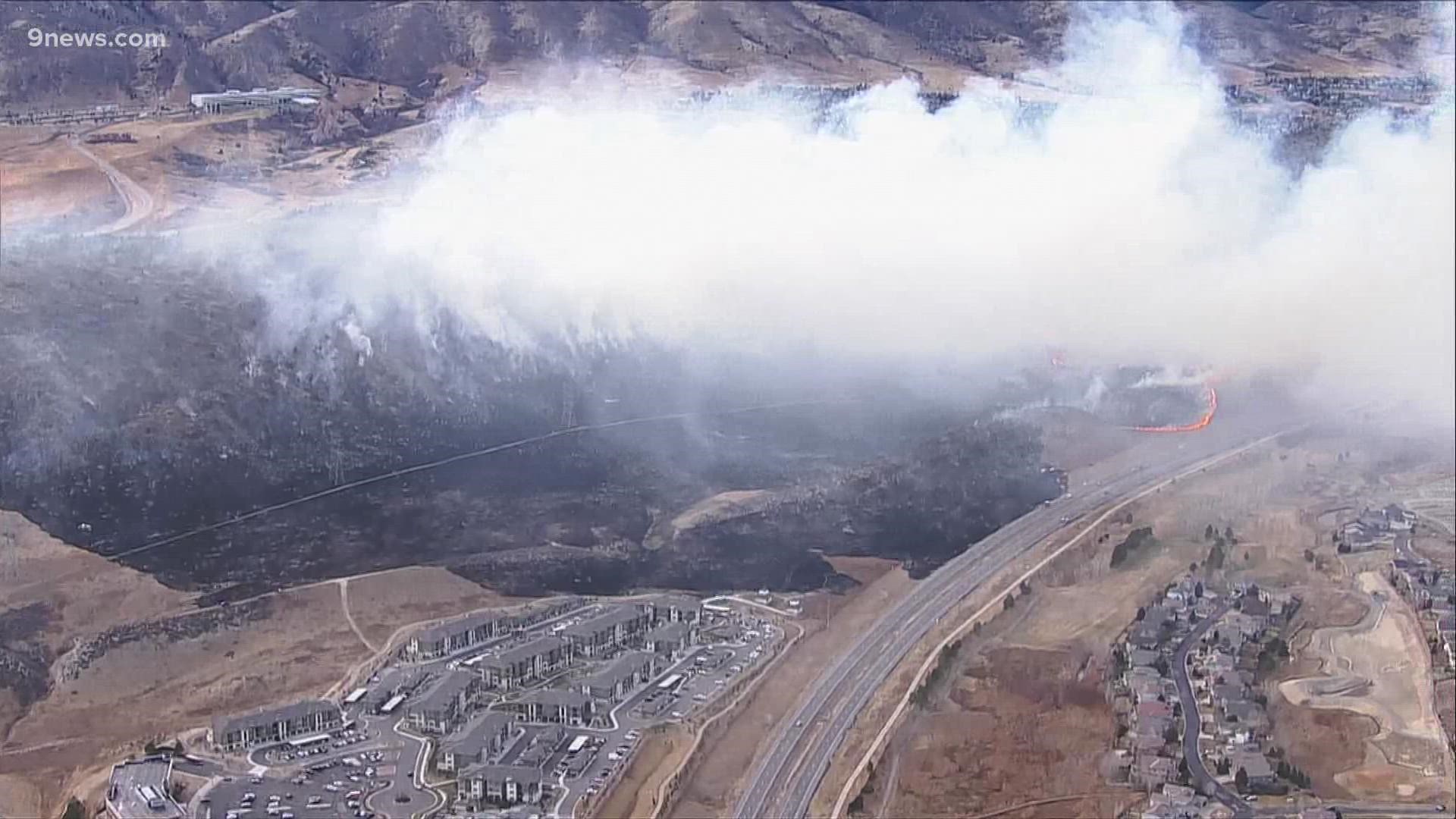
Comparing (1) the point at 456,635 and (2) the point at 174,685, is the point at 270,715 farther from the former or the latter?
(1) the point at 456,635

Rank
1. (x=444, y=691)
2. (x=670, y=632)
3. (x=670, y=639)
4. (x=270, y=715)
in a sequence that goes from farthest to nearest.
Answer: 1. (x=670, y=632)
2. (x=670, y=639)
3. (x=444, y=691)
4. (x=270, y=715)

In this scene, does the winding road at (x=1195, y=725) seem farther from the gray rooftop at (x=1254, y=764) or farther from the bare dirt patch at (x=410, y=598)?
the bare dirt patch at (x=410, y=598)

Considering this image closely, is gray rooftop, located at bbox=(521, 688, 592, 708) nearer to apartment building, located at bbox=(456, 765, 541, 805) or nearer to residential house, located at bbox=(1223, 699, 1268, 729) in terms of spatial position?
apartment building, located at bbox=(456, 765, 541, 805)

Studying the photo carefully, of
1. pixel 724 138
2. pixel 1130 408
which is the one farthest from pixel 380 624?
pixel 724 138

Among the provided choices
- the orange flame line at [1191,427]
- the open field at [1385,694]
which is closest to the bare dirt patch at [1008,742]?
the open field at [1385,694]

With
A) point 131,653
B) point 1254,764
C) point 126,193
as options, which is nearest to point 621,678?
point 131,653

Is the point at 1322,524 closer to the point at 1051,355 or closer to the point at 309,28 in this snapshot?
the point at 1051,355

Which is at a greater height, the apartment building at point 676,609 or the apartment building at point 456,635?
the apartment building at point 456,635
